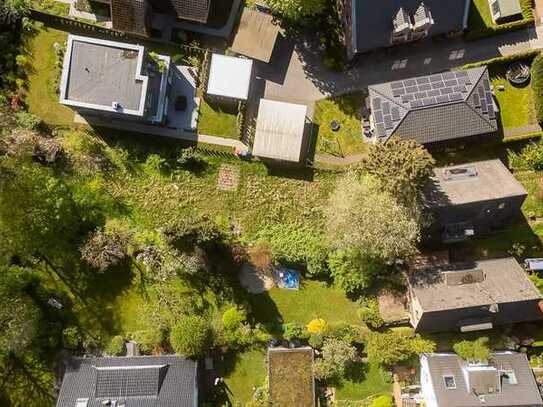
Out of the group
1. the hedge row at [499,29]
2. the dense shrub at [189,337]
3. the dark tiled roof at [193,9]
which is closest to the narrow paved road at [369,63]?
the hedge row at [499,29]

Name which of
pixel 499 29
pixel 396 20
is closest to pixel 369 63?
pixel 396 20

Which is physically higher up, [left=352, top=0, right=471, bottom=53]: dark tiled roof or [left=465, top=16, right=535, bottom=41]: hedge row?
[left=465, top=16, right=535, bottom=41]: hedge row

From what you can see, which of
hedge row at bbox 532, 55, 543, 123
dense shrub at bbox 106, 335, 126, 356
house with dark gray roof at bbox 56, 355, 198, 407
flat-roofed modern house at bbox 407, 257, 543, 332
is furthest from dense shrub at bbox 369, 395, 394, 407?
hedge row at bbox 532, 55, 543, 123

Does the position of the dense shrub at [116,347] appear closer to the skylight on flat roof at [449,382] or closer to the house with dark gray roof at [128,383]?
the house with dark gray roof at [128,383]

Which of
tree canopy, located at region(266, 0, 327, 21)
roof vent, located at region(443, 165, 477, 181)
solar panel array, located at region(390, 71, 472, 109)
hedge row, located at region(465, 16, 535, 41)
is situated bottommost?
roof vent, located at region(443, 165, 477, 181)

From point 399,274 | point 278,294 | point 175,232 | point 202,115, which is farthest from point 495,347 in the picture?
point 202,115

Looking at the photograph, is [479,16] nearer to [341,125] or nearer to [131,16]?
[341,125]

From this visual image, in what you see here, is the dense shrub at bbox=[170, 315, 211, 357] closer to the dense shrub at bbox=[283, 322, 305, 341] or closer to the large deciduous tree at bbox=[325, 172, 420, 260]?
the dense shrub at bbox=[283, 322, 305, 341]
